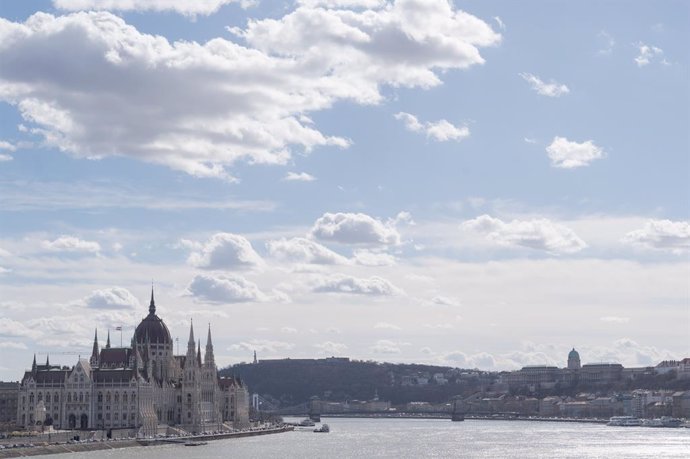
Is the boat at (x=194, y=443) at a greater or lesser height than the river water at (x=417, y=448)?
greater

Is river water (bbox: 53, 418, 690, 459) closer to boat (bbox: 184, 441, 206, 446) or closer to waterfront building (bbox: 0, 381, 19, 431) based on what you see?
boat (bbox: 184, 441, 206, 446)

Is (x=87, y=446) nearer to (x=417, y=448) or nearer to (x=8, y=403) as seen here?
(x=417, y=448)

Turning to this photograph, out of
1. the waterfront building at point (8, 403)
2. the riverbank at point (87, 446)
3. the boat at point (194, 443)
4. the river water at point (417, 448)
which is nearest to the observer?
the riverbank at point (87, 446)

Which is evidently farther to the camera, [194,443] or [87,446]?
[194,443]

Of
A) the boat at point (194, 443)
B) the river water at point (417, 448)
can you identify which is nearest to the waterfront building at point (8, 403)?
the river water at point (417, 448)

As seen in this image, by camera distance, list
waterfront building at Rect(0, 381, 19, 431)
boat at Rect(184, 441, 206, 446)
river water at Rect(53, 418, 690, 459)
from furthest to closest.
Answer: waterfront building at Rect(0, 381, 19, 431) → boat at Rect(184, 441, 206, 446) → river water at Rect(53, 418, 690, 459)

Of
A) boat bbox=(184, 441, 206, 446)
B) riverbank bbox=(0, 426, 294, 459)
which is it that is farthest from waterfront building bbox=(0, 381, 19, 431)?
boat bbox=(184, 441, 206, 446)

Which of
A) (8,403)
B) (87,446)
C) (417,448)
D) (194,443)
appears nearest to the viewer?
(87,446)

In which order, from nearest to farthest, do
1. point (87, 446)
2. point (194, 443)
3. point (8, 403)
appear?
point (87, 446)
point (194, 443)
point (8, 403)

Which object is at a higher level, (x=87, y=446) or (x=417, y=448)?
(x=87, y=446)

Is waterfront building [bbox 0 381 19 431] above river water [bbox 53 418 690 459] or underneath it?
above

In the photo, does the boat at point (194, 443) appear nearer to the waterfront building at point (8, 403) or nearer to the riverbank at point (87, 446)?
the riverbank at point (87, 446)

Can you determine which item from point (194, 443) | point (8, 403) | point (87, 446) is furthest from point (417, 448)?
point (8, 403)

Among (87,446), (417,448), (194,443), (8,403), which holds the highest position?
(8,403)
